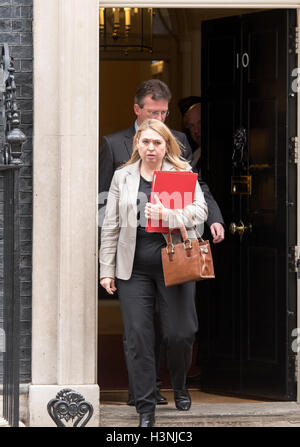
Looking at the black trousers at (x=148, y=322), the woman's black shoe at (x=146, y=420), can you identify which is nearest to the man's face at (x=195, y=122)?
the black trousers at (x=148, y=322)

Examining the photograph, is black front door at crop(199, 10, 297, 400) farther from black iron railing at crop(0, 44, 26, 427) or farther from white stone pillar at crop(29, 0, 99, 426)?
black iron railing at crop(0, 44, 26, 427)

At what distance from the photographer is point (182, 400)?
6.54m

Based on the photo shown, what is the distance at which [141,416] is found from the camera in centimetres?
602

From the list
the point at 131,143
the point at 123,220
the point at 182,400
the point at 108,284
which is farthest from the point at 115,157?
the point at 182,400

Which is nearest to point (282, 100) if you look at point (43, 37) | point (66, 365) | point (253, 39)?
point (253, 39)

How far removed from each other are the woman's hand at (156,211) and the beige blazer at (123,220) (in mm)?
171

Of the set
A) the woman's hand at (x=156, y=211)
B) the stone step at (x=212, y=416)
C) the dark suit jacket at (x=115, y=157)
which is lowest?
the stone step at (x=212, y=416)

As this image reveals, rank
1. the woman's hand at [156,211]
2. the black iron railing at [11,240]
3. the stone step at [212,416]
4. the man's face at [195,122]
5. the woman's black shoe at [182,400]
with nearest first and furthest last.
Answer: the black iron railing at [11,240], the woman's hand at [156,211], the stone step at [212,416], the woman's black shoe at [182,400], the man's face at [195,122]

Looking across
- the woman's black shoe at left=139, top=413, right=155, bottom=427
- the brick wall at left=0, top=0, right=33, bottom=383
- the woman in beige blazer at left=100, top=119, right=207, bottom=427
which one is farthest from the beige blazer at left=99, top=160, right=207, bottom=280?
the woman's black shoe at left=139, top=413, right=155, bottom=427

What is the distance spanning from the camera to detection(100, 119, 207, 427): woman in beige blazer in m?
5.97

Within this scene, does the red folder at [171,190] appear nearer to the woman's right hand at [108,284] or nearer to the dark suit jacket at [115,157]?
the woman's right hand at [108,284]

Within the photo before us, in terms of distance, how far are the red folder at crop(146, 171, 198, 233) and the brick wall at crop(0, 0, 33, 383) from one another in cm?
93

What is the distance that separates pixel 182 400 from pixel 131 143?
1.76m

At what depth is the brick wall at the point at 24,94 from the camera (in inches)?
248
